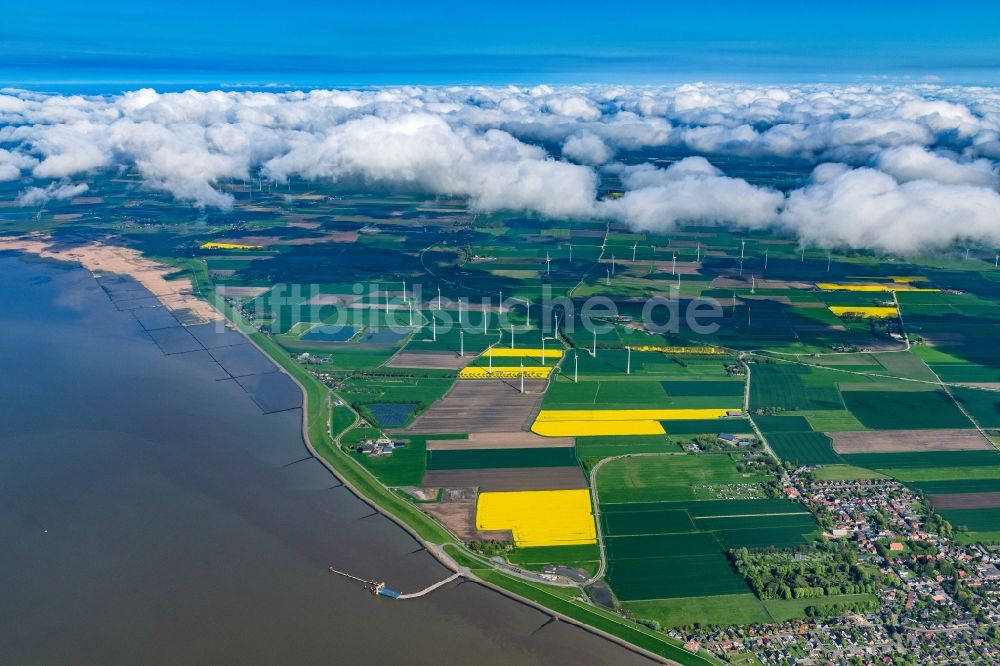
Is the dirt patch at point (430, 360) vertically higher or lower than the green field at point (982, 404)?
higher

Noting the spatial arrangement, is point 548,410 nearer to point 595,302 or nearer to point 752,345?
point 752,345

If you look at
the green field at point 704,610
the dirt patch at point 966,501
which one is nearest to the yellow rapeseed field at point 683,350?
the dirt patch at point 966,501

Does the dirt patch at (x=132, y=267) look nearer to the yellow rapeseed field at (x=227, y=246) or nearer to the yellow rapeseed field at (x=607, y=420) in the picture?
the yellow rapeseed field at (x=227, y=246)

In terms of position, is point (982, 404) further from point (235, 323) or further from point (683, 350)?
point (235, 323)

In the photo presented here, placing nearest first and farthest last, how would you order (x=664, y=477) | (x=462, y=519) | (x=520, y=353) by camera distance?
1. (x=462, y=519)
2. (x=664, y=477)
3. (x=520, y=353)

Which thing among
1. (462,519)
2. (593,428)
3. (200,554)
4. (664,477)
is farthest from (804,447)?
(200,554)

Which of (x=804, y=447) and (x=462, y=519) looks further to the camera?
(x=804, y=447)
